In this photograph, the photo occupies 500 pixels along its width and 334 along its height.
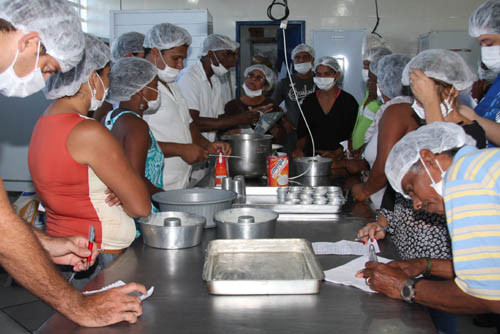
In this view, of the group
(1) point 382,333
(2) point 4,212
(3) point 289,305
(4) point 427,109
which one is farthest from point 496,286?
(2) point 4,212

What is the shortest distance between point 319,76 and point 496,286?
11.2 ft

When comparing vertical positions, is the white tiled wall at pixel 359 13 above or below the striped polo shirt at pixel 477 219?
above

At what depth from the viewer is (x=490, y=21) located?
2.15 meters

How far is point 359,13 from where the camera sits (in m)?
6.23

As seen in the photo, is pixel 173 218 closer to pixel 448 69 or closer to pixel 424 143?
pixel 424 143

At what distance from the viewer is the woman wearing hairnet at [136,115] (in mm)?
2010

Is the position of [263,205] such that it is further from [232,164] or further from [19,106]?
[19,106]

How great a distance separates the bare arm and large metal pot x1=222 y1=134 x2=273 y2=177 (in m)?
1.29

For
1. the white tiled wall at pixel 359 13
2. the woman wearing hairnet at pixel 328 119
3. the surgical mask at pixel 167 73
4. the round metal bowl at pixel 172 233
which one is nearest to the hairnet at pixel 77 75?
the round metal bowl at pixel 172 233

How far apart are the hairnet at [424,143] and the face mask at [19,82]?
1012 mm

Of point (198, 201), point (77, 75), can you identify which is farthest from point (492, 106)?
point (77, 75)

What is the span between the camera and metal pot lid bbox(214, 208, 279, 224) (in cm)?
171

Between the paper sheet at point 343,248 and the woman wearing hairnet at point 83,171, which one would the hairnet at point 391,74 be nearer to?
the paper sheet at point 343,248

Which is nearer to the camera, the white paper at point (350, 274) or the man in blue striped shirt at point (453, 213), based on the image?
the man in blue striped shirt at point (453, 213)
